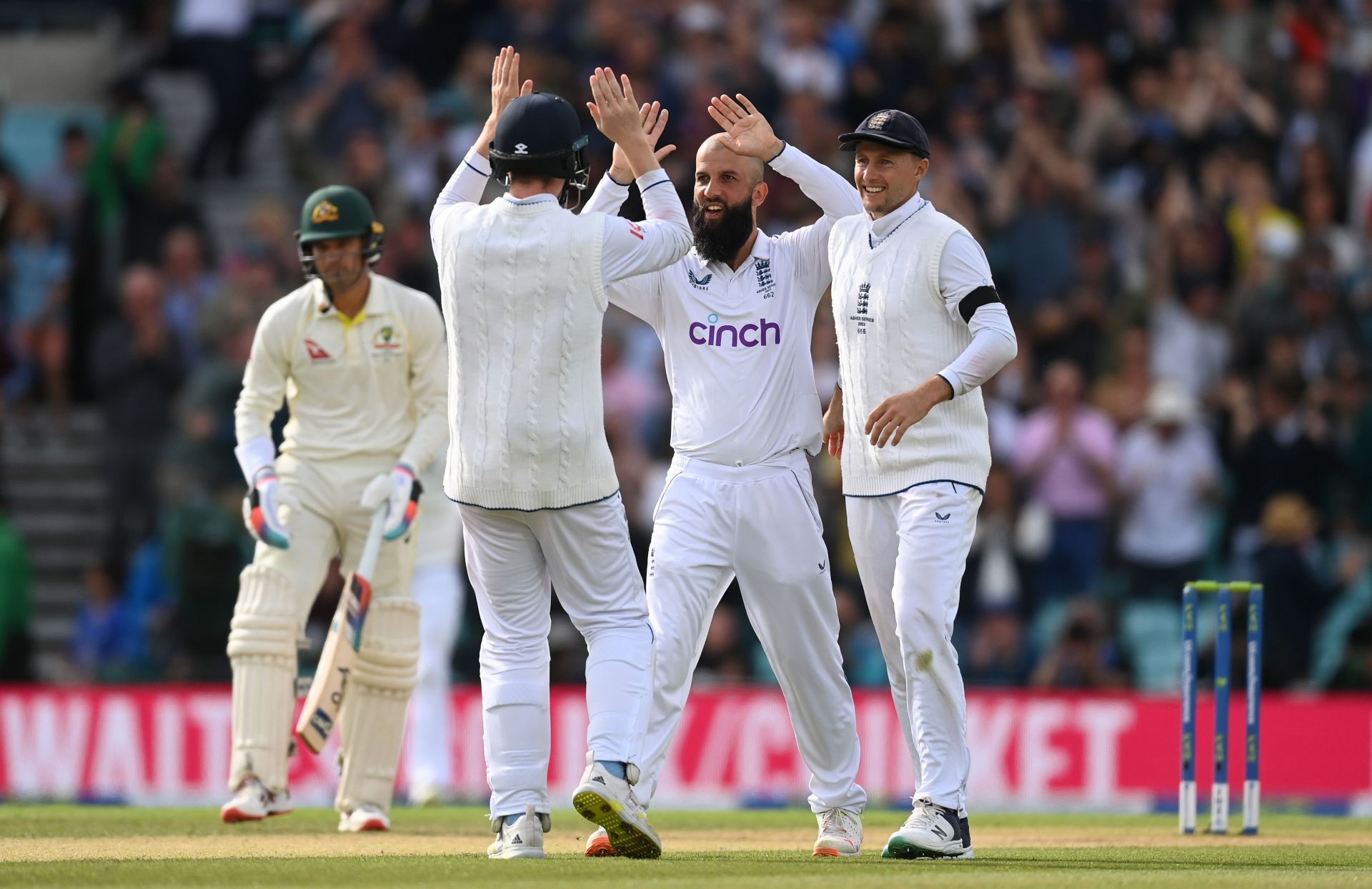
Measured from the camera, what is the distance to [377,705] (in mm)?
9594

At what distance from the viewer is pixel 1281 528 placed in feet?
47.5

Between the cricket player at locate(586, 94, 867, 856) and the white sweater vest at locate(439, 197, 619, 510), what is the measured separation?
0.85 meters

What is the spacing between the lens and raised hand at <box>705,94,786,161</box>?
8617mm

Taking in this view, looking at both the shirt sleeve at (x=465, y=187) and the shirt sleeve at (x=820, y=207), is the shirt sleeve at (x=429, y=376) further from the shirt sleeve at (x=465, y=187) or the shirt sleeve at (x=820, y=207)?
the shirt sleeve at (x=820, y=207)

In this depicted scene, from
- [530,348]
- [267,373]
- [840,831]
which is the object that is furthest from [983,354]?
[267,373]

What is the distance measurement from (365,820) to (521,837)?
1871mm

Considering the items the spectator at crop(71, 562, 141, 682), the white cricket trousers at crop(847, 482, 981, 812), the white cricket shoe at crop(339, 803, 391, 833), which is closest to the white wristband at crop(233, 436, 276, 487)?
the white cricket shoe at crop(339, 803, 391, 833)

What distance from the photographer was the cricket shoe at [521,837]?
25.6ft

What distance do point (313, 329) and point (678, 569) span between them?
7.08 feet

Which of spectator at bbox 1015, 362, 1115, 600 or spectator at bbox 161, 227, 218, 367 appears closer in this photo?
spectator at bbox 1015, 362, 1115, 600

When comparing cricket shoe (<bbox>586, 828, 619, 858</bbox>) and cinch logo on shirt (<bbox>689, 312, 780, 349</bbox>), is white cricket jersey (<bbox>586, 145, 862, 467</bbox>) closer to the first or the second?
cinch logo on shirt (<bbox>689, 312, 780, 349</bbox>)

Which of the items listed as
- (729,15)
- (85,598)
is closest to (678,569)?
(85,598)

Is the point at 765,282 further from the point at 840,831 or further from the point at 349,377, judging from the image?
the point at 840,831

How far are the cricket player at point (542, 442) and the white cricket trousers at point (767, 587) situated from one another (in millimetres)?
472
